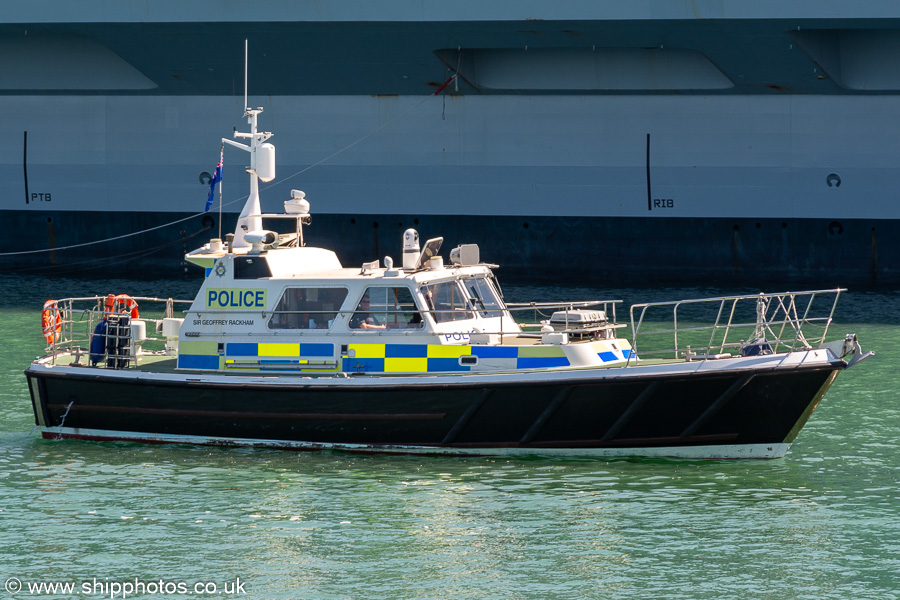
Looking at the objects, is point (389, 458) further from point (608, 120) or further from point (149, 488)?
point (608, 120)

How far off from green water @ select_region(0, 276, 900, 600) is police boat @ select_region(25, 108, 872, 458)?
0.95 feet

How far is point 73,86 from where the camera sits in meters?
29.9

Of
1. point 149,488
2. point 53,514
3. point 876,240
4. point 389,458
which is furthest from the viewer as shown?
point 876,240

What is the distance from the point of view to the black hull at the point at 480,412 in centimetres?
1238

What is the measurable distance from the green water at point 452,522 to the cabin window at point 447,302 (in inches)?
66.0

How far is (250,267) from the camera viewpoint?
44.5 feet

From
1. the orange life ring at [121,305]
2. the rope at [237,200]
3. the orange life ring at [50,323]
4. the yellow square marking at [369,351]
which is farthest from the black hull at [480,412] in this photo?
the rope at [237,200]

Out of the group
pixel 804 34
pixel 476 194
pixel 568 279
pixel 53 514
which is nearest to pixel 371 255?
pixel 476 194

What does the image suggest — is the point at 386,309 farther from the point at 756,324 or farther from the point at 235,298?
the point at 756,324

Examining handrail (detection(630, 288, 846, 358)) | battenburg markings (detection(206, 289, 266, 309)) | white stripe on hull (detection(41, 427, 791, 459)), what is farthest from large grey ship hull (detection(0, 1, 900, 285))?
white stripe on hull (detection(41, 427, 791, 459))

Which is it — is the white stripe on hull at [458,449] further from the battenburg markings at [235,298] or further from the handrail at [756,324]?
the battenburg markings at [235,298]

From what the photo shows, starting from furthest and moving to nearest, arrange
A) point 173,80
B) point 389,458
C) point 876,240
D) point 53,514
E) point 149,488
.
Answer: point 173,80 < point 876,240 < point 389,458 < point 149,488 < point 53,514

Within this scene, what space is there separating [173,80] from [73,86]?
3.22 m

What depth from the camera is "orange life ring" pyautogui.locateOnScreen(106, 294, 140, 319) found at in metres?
14.4
